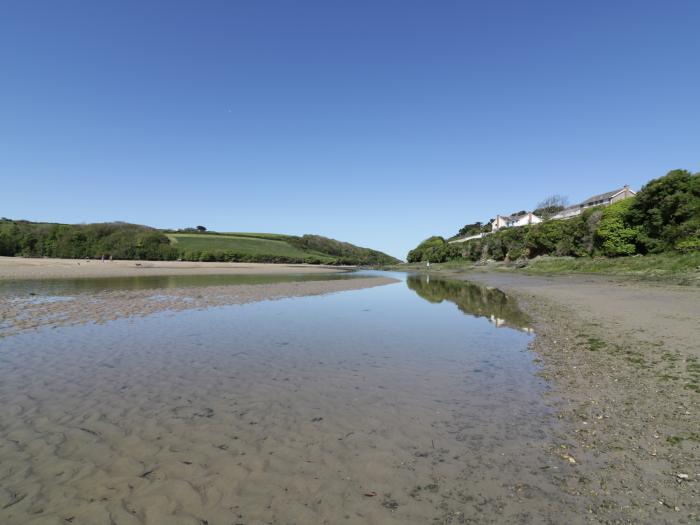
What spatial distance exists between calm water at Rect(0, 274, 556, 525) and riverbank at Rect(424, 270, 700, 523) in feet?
1.59

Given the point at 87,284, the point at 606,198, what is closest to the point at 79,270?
the point at 87,284

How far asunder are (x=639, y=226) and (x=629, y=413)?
5818 centimetres

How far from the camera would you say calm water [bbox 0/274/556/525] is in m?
4.21

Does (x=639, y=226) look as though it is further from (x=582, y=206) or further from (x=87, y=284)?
(x=582, y=206)

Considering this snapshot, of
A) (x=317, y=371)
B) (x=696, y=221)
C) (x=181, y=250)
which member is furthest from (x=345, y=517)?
(x=181, y=250)

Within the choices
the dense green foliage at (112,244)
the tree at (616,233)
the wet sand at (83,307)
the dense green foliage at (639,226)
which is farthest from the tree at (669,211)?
the dense green foliage at (112,244)

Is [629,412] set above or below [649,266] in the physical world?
below

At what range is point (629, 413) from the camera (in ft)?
21.1

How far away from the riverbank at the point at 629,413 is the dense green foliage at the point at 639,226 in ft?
132

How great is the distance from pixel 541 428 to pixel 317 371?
5.58m

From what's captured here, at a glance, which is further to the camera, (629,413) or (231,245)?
(231,245)

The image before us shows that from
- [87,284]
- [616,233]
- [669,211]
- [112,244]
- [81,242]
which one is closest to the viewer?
[87,284]

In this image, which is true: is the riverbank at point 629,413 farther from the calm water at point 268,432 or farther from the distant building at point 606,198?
the distant building at point 606,198

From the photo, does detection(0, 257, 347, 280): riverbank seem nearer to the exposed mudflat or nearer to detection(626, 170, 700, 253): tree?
the exposed mudflat
